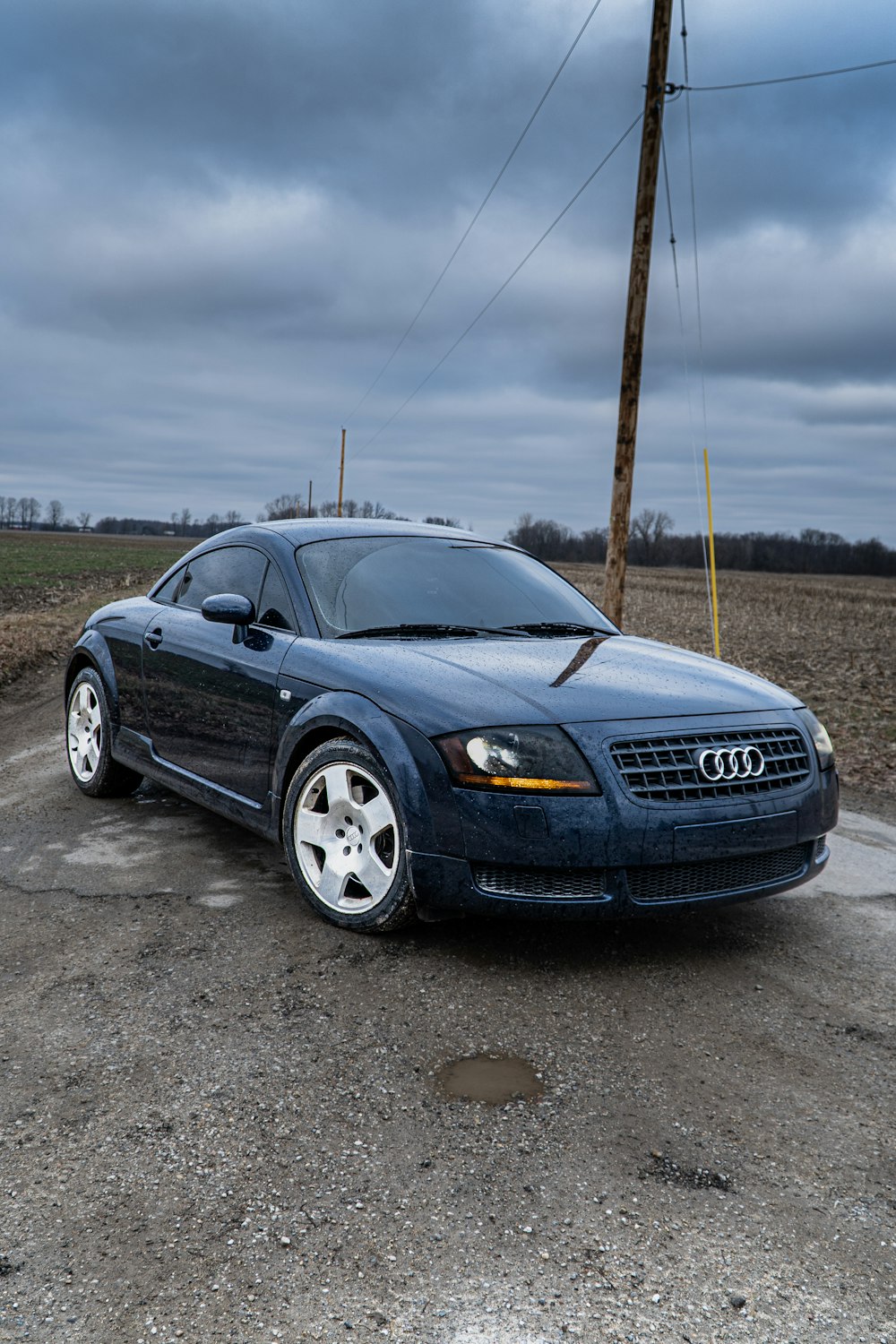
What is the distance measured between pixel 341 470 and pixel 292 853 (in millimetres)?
49316

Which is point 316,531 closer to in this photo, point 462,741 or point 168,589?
point 168,589

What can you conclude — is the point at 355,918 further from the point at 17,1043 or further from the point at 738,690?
the point at 738,690

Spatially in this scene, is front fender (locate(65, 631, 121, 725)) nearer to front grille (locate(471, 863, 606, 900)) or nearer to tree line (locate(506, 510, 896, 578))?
front grille (locate(471, 863, 606, 900))

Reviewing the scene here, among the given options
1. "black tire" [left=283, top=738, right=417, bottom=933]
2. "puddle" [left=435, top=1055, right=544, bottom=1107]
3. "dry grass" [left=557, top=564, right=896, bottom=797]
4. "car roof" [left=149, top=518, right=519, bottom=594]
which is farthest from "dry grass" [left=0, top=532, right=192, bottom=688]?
"puddle" [left=435, top=1055, right=544, bottom=1107]

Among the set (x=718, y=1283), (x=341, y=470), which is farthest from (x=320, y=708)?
(x=341, y=470)

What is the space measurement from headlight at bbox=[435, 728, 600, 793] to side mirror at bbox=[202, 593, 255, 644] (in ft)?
4.77

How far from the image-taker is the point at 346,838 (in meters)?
3.87

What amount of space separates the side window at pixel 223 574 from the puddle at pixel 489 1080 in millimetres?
2530

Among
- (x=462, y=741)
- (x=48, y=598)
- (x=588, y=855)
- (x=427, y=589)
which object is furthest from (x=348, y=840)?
(x=48, y=598)

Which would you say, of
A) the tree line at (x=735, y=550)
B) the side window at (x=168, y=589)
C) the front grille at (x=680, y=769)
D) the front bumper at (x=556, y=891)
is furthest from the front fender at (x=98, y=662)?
the tree line at (x=735, y=550)

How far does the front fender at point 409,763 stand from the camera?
3455 mm

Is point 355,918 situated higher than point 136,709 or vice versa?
point 136,709

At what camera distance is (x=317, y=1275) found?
2.03 meters

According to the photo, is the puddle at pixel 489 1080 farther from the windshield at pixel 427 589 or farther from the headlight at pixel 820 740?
the windshield at pixel 427 589
